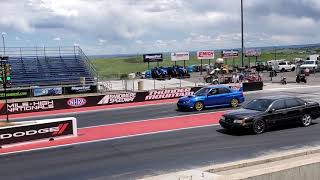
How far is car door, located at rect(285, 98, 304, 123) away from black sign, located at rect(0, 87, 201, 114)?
60.6 ft

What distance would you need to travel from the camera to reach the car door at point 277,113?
1945 centimetres

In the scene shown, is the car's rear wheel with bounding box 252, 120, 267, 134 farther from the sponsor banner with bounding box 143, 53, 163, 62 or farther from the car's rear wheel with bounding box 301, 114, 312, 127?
the sponsor banner with bounding box 143, 53, 163, 62

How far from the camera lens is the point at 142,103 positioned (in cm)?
3691

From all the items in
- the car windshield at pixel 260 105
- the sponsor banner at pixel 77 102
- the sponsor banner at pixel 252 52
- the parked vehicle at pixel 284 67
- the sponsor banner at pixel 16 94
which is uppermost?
the sponsor banner at pixel 252 52

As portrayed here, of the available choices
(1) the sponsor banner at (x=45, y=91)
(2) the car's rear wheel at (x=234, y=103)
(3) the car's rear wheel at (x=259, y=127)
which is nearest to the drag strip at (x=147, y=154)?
(3) the car's rear wheel at (x=259, y=127)

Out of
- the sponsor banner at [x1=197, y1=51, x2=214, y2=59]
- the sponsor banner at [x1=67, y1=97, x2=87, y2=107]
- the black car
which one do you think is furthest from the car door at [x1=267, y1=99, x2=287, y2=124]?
the sponsor banner at [x1=197, y1=51, x2=214, y2=59]

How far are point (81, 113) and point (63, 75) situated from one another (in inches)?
743

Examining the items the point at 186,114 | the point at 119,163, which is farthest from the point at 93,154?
the point at 186,114

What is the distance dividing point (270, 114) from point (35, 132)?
387 inches

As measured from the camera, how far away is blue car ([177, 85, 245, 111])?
28922 millimetres

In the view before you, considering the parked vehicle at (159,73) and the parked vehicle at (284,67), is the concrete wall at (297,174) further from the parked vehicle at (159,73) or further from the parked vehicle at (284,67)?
the parked vehicle at (284,67)

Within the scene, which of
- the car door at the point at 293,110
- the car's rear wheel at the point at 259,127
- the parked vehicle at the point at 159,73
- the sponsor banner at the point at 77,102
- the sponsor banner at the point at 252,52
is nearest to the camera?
the car's rear wheel at the point at 259,127

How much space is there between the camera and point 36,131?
19.5 m

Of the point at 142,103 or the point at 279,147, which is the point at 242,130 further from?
the point at 142,103
